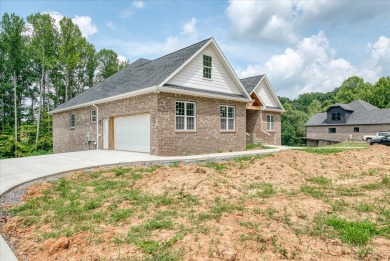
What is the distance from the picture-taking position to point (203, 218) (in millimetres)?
4480

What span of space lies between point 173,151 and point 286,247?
10.9 m

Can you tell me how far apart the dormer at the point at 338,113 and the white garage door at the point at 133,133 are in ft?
123

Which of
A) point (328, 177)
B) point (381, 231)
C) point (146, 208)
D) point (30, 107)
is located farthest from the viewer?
point (30, 107)

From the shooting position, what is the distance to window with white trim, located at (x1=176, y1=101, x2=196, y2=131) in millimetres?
14594

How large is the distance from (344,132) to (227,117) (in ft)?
104

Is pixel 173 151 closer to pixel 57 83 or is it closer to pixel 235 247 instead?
pixel 235 247

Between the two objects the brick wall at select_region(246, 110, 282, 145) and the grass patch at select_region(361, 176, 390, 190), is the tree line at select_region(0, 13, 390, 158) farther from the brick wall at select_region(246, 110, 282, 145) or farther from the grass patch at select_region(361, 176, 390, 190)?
the grass patch at select_region(361, 176, 390, 190)

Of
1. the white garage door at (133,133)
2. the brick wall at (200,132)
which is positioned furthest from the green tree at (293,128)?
the white garage door at (133,133)

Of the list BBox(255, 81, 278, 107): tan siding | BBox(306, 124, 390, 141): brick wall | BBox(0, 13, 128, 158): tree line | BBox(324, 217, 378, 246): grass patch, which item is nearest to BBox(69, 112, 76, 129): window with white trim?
BBox(0, 13, 128, 158): tree line

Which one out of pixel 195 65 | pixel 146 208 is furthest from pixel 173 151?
pixel 146 208

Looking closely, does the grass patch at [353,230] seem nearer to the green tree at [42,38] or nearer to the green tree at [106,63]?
the green tree at [42,38]

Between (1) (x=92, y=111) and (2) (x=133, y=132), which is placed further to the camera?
(1) (x=92, y=111)

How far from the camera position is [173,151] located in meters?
14.1

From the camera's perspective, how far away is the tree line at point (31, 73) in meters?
30.4
